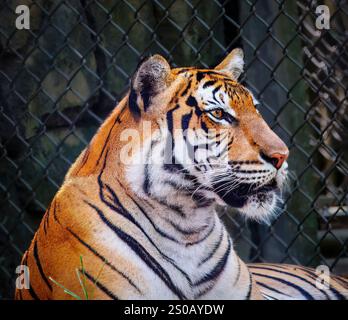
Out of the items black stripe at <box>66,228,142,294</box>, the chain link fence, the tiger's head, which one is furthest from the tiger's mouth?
the chain link fence

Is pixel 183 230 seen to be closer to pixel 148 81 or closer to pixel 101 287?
pixel 101 287

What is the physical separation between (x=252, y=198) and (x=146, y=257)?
15.8 inches

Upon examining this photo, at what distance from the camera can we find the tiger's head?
7.88 ft

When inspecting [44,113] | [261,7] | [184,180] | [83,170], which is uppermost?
[261,7]

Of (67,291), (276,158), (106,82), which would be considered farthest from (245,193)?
(106,82)

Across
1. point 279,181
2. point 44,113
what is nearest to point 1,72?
point 44,113

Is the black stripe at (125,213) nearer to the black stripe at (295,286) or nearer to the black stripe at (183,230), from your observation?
the black stripe at (183,230)

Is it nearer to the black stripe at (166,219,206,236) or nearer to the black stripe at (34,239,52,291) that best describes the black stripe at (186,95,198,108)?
the black stripe at (166,219,206,236)

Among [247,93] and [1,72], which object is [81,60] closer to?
[1,72]

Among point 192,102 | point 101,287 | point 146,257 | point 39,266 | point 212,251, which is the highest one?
point 192,102

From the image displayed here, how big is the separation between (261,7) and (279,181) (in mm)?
1273

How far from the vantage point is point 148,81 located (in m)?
2.42

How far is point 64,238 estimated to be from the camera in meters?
2.48

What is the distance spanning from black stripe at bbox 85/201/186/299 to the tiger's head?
0.48ft
